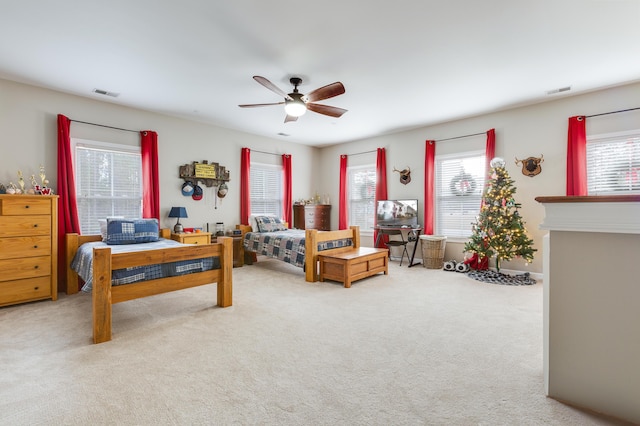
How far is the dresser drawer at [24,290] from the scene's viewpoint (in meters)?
3.42

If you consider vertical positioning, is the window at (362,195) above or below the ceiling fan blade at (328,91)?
below

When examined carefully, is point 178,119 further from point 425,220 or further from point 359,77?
point 425,220

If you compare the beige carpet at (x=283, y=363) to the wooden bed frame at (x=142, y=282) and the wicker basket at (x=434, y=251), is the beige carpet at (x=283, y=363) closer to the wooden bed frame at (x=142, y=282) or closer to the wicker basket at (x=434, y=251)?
the wooden bed frame at (x=142, y=282)

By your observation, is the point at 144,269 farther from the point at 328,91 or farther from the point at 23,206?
the point at 328,91

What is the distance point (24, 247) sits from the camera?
11.6ft

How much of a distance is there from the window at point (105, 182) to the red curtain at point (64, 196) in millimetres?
242

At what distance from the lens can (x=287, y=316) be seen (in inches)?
123

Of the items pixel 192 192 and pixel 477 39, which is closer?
pixel 477 39

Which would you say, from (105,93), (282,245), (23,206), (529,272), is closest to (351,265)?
(282,245)

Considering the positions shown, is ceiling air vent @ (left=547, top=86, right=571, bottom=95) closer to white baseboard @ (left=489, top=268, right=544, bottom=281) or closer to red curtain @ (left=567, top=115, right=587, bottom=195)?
red curtain @ (left=567, top=115, right=587, bottom=195)

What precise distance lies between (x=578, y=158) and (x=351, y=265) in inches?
141

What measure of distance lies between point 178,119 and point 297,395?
17.2 ft

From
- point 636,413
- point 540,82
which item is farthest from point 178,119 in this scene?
point 636,413

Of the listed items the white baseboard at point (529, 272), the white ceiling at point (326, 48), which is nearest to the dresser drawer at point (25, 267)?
the white ceiling at point (326, 48)
